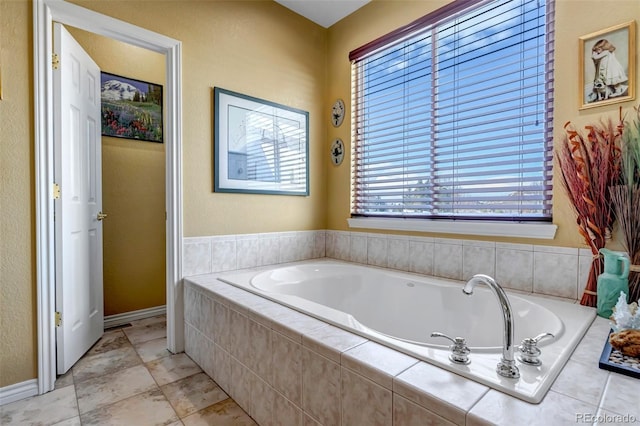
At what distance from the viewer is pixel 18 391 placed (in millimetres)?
1614

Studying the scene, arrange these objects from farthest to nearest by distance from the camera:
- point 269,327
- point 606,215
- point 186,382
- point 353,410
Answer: point 186,382, point 606,215, point 269,327, point 353,410

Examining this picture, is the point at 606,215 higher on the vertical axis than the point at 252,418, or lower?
higher

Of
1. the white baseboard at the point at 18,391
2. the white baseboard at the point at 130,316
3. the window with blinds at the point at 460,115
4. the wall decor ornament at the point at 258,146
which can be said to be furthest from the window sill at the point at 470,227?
the white baseboard at the point at 18,391

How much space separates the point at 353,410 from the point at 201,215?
1675mm

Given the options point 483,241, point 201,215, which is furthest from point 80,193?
point 483,241

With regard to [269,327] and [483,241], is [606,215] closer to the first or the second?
[483,241]

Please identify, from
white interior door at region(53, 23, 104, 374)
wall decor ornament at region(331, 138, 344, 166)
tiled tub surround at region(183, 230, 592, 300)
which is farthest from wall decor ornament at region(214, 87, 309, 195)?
white interior door at region(53, 23, 104, 374)

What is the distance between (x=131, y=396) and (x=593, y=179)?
100.0 inches

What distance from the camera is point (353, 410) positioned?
99 centimetres

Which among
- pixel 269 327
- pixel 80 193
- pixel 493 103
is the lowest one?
pixel 269 327

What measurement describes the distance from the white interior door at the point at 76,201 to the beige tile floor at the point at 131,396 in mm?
187

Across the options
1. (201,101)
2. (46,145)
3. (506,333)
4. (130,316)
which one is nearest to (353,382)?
(506,333)

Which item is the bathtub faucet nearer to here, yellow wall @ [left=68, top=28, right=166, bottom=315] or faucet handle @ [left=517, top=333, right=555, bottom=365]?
faucet handle @ [left=517, top=333, right=555, bottom=365]

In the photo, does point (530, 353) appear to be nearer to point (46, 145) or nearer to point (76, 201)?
point (46, 145)
